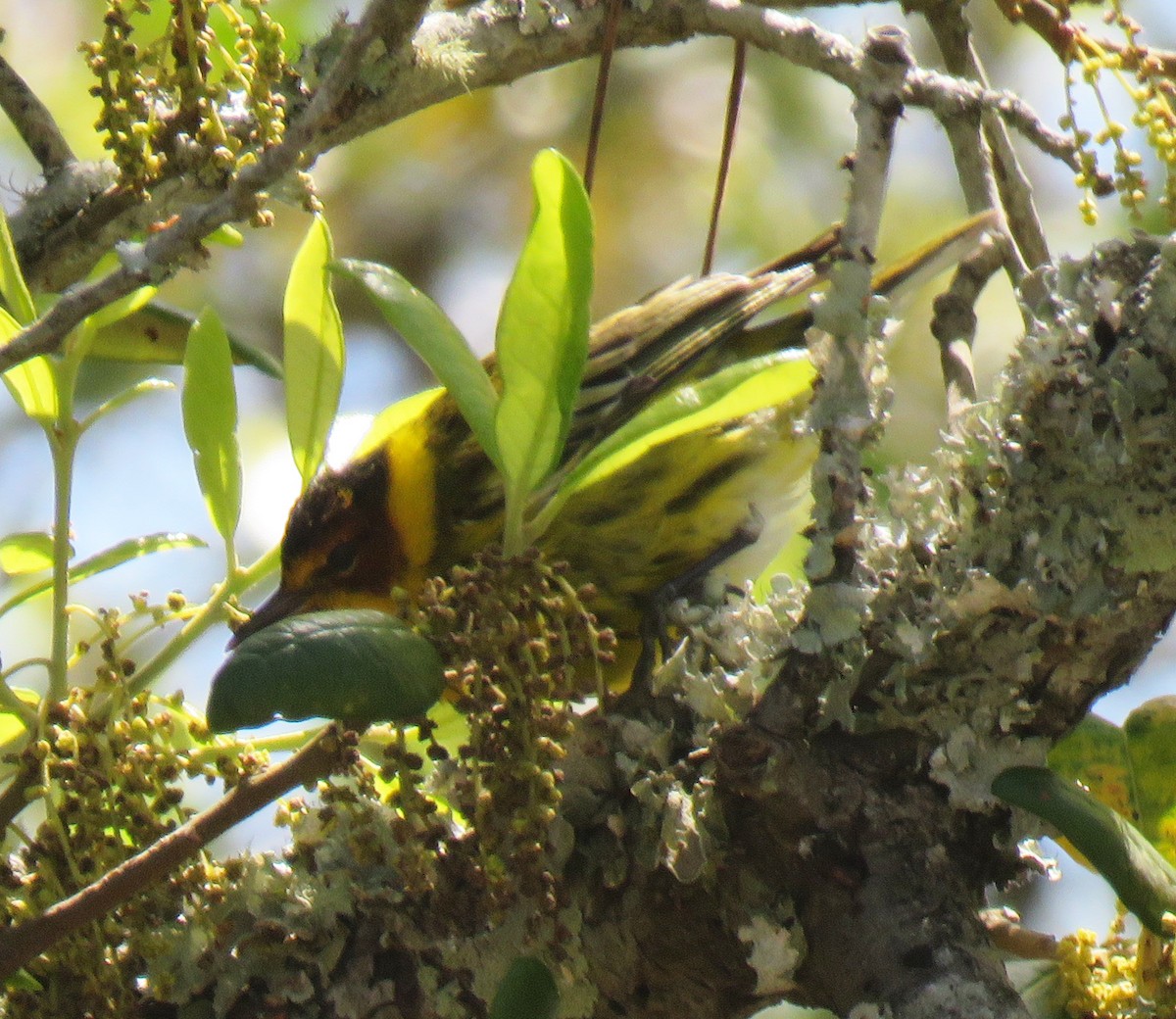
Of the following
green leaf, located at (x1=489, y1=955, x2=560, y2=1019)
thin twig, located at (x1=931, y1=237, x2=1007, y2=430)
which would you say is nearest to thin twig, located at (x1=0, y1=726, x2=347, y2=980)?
green leaf, located at (x1=489, y1=955, x2=560, y2=1019)

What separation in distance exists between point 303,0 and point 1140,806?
2.99m

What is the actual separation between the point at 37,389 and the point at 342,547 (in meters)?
0.96

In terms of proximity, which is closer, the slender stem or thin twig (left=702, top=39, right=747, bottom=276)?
the slender stem

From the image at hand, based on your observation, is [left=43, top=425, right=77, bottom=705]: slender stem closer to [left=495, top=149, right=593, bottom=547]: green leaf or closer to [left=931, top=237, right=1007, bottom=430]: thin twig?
[left=495, top=149, right=593, bottom=547]: green leaf

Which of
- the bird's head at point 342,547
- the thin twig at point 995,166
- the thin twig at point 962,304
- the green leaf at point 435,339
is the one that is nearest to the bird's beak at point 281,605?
the bird's head at point 342,547

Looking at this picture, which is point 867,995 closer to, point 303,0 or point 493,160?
point 303,0

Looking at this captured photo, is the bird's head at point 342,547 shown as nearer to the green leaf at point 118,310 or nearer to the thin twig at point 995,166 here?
the green leaf at point 118,310

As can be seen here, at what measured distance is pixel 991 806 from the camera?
1315 millimetres

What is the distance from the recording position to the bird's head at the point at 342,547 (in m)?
2.40

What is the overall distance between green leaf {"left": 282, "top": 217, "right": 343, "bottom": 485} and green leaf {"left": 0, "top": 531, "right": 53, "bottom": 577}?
0.41 metres

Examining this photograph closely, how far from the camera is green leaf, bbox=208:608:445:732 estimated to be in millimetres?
1157

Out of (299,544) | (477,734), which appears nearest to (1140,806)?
(477,734)

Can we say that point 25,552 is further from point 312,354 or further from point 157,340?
point 312,354

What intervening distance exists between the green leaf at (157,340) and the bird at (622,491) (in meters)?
0.21
